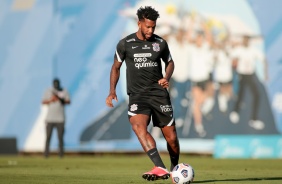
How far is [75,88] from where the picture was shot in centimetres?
3584

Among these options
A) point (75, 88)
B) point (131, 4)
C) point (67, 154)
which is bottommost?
point (67, 154)

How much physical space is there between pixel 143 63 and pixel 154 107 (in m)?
0.73

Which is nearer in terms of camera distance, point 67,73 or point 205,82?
point 205,82

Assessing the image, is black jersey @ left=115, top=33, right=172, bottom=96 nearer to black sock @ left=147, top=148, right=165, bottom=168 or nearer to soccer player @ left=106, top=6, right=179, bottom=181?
soccer player @ left=106, top=6, right=179, bottom=181

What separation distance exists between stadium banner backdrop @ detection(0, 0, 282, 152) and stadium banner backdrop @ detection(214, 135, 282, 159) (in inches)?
109

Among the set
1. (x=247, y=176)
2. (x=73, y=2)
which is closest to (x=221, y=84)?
(x=73, y=2)

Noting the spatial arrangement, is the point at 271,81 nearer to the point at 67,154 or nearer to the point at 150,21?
the point at 67,154

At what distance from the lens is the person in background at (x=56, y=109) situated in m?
29.9

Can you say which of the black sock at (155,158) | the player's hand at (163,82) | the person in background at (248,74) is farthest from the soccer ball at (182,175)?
the person in background at (248,74)

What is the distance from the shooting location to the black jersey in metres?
14.9

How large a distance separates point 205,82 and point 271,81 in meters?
2.67

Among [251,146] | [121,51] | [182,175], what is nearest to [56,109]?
[251,146]

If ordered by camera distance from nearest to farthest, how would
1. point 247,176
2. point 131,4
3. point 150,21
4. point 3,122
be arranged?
point 150,21 → point 247,176 → point 131,4 → point 3,122

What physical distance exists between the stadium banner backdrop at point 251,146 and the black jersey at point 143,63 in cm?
1475
